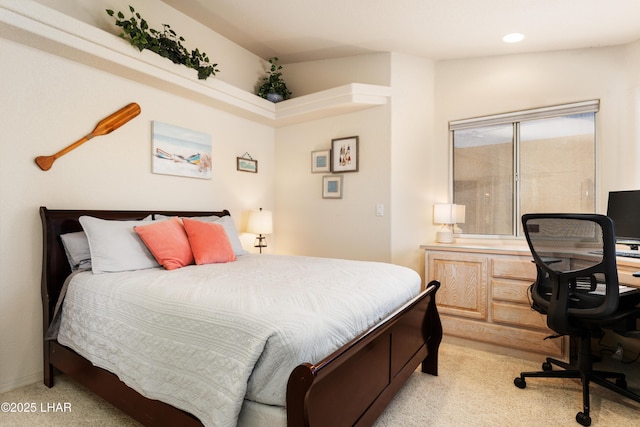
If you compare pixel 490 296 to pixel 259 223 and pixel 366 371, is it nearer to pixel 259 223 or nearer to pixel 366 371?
pixel 366 371

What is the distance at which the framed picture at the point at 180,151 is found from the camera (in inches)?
114

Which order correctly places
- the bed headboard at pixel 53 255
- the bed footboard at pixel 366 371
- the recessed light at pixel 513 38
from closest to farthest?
the bed footboard at pixel 366 371, the bed headboard at pixel 53 255, the recessed light at pixel 513 38

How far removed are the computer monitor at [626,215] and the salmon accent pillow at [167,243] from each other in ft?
10.3

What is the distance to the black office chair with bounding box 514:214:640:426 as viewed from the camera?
1823 millimetres

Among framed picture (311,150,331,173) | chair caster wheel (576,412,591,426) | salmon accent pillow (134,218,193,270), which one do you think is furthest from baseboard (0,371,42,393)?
chair caster wheel (576,412,591,426)

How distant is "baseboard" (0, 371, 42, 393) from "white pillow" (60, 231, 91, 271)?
0.76 metres

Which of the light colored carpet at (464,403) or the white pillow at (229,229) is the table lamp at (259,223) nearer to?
the white pillow at (229,229)

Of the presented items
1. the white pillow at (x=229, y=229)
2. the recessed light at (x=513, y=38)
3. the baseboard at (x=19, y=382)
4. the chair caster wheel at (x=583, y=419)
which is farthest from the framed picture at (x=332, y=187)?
the baseboard at (x=19, y=382)

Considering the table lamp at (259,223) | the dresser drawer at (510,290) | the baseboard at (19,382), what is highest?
the table lamp at (259,223)

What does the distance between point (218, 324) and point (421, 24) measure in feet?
9.13

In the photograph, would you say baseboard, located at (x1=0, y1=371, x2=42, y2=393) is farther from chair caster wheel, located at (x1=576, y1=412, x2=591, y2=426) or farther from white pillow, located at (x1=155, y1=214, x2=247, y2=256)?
chair caster wheel, located at (x1=576, y1=412, x2=591, y2=426)

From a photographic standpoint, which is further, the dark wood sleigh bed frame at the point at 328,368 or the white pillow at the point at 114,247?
the white pillow at the point at 114,247

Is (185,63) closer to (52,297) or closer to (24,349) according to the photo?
(52,297)

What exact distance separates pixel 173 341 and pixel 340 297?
0.73 m
